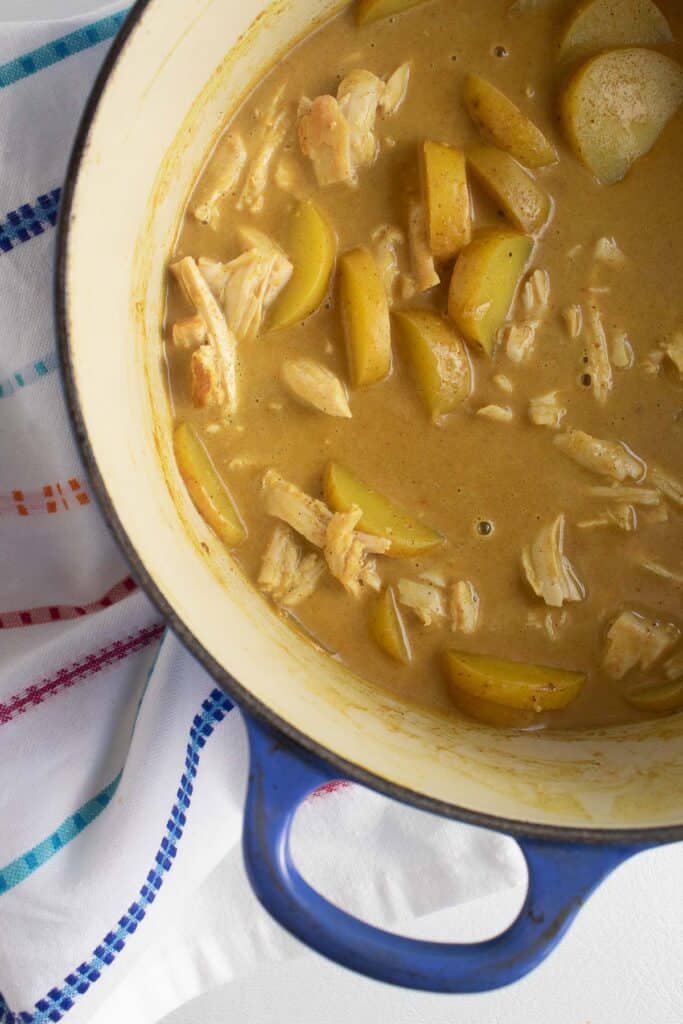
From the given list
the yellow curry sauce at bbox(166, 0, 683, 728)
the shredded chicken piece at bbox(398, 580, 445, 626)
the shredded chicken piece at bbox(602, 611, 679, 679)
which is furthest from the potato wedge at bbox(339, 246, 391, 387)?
the shredded chicken piece at bbox(602, 611, 679, 679)

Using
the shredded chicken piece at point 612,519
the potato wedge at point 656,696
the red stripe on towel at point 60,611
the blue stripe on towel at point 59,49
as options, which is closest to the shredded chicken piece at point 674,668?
the potato wedge at point 656,696

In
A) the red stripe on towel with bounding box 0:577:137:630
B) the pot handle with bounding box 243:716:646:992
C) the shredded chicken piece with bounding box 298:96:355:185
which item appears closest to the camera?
the pot handle with bounding box 243:716:646:992

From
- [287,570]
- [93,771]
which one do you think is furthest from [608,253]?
[93,771]

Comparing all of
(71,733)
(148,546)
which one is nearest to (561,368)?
(148,546)

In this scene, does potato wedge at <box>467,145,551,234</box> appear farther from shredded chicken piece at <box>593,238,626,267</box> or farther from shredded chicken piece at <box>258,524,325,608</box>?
shredded chicken piece at <box>258,524,325,608</box>

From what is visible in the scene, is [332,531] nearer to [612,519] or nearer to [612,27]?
[612,519]

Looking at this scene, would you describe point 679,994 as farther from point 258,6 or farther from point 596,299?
point 258,6
